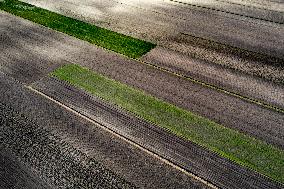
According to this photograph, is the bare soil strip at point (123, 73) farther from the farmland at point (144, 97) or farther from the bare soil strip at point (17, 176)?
the bare soil strip at point (17, 176)

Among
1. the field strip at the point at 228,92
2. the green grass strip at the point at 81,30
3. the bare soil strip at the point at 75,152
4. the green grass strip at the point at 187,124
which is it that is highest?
the green grass strip at the point at 81,30

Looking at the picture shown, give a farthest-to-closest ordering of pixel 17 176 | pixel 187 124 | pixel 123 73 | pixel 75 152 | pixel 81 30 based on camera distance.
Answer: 1. pixel 81 30
2. pixel 123 73
3. pixel 187 124
4. pixel 75 152
5. pixel 17 176

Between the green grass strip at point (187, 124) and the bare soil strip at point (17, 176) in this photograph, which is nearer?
the bare soil strip at point (17, 176)

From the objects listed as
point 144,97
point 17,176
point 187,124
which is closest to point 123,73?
point 144,97

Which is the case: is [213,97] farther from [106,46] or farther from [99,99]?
[106,46]

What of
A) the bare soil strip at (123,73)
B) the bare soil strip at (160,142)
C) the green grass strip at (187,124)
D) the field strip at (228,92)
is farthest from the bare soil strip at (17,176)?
the field strip at (228,92)

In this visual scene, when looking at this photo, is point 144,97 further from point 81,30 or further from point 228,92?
point 81,30

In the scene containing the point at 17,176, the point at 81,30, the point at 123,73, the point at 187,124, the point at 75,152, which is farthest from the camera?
the point at 81,30

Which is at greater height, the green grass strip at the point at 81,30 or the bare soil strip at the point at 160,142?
the green grass strip at the point at 81,30

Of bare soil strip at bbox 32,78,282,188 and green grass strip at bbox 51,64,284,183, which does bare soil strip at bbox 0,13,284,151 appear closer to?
green grass strip at bbox 51,64,284,183
